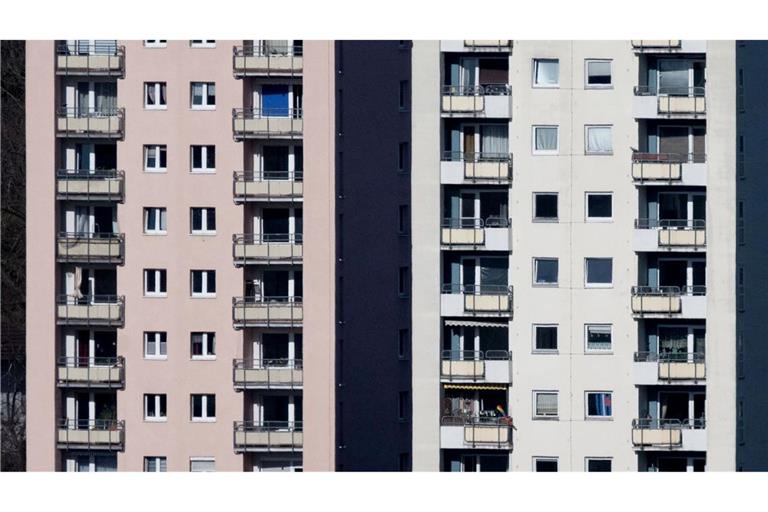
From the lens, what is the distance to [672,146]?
57.2m

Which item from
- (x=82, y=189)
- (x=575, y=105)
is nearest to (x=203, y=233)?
(x=82, y=189)

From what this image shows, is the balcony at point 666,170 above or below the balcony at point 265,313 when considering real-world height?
above

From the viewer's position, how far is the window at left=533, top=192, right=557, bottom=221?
186ft

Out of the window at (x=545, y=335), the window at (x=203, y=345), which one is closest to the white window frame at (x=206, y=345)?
the window at (x=203, y=345)

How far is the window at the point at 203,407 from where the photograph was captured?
57.8 m

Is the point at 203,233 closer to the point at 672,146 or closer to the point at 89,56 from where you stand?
the point at 89,56

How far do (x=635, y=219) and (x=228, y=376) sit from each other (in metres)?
8.75

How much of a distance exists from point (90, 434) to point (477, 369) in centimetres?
808

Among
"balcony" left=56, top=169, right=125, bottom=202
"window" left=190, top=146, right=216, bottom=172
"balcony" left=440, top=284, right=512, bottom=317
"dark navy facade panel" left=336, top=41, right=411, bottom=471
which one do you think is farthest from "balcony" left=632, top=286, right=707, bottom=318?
"balcony" left=56, top=169, right=125, bottom=202

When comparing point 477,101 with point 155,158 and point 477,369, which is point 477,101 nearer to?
point 477,369

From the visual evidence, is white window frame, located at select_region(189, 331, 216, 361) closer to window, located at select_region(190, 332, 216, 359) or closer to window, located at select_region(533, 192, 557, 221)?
window, located at select_region(190, 332, 216, 359)

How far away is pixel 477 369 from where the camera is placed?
56875 mm

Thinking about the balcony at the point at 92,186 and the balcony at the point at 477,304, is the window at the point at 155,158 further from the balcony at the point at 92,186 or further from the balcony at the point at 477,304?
the balcony at the point at 477,304

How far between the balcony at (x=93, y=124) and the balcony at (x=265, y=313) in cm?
422
